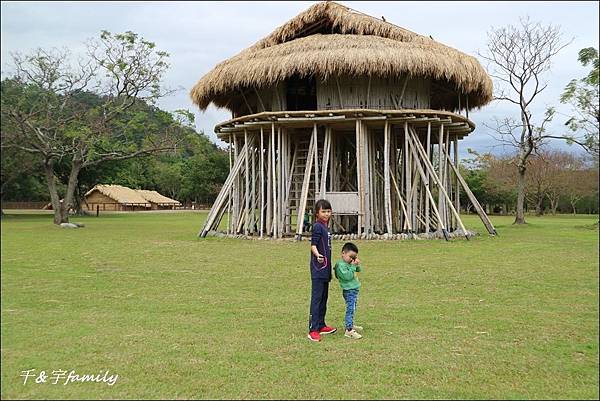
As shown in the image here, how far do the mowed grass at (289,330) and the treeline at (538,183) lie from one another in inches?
351

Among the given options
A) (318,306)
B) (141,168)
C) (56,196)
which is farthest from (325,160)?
(141,168)

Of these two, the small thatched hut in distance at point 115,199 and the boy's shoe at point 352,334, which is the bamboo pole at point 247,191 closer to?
the boy's shoe at point 352,334

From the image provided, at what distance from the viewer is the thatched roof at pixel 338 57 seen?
59.9ft

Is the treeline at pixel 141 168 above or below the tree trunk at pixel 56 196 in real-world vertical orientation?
above

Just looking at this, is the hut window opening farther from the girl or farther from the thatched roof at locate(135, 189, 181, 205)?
the thatched roof at locate(135, 189, 181, 205)

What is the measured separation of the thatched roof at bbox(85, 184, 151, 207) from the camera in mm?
65125

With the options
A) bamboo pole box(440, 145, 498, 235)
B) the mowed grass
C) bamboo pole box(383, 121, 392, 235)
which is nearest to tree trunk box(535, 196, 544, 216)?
bamboo pole box(440, 145, 498, 235)

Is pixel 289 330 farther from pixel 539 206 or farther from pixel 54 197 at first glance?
pixel 539 206

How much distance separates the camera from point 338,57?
18.2m

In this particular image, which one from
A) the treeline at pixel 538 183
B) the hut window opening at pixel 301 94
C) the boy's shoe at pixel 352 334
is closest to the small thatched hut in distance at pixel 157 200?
the treeline at pixel 538 183

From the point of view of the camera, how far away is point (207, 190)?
212 feet

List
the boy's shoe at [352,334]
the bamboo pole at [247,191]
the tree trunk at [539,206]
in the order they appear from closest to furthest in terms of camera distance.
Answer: the boy's shoe at [352,334]
the bamboo pole at [247,191]
the tree trunk at [539,206]

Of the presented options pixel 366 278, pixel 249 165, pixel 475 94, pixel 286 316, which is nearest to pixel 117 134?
pixel 249 165

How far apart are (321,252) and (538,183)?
33501mm
